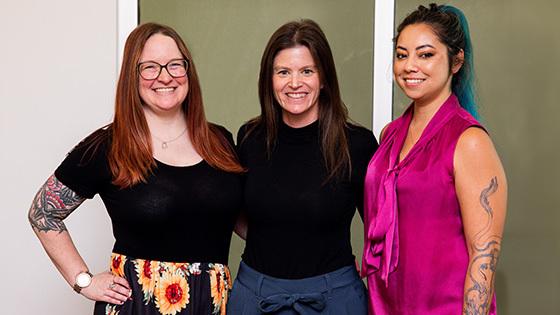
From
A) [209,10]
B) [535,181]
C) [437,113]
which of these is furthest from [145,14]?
[535,181]

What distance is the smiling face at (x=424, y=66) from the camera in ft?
6.31

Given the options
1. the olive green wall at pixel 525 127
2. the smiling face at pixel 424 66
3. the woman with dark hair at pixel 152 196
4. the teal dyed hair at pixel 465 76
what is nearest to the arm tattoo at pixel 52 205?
the woman with dark hair at pixel 152 196

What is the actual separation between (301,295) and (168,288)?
1.28 ft

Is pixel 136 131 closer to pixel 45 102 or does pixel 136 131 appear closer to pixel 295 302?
pixel 295 302

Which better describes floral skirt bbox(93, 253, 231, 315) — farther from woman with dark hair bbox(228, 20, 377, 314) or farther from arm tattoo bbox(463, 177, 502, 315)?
A: arm tattoo bbox(463, 177, 502, 315)

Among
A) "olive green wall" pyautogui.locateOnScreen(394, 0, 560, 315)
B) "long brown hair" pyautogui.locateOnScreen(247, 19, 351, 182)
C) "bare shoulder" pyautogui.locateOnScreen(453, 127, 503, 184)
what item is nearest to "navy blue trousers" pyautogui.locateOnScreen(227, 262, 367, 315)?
"long brown hair" pyautogui.locateOnScreen(247, 19, 351, 182)

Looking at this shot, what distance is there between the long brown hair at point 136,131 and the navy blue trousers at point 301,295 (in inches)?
14.7

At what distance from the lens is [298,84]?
2.16 m

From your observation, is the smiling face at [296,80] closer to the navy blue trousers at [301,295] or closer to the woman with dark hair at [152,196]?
the woman with dark hair at [152,196]

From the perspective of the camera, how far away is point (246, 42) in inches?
115

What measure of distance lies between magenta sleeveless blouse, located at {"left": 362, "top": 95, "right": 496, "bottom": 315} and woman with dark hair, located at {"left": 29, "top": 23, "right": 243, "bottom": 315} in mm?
492

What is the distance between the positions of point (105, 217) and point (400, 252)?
5.08ft

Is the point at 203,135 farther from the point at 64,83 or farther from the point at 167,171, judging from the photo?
the point at 64,83

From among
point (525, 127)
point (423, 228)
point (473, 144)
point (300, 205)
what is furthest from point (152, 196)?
point (525, 127)
